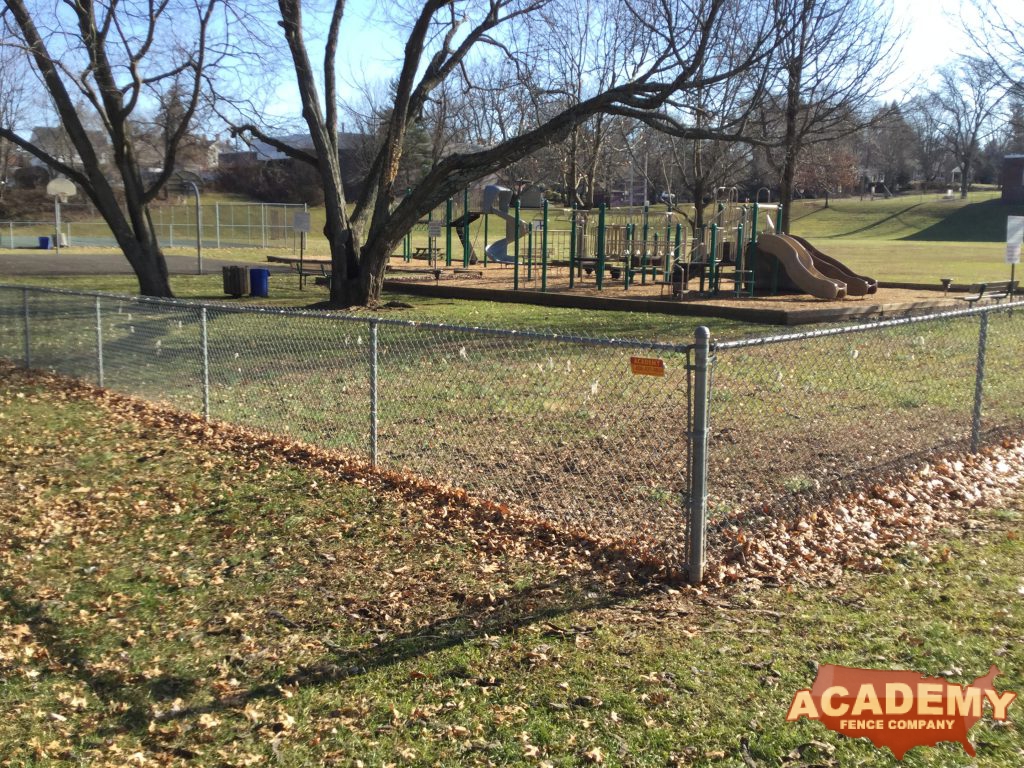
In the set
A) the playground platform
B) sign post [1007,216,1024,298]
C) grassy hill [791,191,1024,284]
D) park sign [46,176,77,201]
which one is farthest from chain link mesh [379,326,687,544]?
park sign [46,176,77,201]

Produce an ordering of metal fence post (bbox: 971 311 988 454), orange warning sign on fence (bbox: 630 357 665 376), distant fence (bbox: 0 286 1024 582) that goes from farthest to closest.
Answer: metal fence post (bbox: 971 311 988 454), distant fence (bbox: 0 286 1024 582), orange warning sign on fence (bbox: 630 357 665 376)

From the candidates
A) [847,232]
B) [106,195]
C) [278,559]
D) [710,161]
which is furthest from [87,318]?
[847,232]

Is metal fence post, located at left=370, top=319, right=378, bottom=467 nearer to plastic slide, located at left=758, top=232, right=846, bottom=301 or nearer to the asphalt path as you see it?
plastic slide, located at left=758, top=232, right=846, bottom=301

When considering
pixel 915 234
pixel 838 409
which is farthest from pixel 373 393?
pixel 915 234

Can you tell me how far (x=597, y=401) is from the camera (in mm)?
9547

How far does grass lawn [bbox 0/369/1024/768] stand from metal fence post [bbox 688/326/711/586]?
0.90 ft

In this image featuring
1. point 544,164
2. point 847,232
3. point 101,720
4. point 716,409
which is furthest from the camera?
point 847,232

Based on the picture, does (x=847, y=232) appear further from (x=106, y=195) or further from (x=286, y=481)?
(x=286, y=481)

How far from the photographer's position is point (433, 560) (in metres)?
5.42

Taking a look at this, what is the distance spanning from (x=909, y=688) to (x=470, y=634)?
1.96 metres

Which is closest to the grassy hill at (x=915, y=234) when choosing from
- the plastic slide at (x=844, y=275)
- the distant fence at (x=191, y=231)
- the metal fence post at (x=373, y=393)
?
A: the plastic slide at (x=844, y=275)

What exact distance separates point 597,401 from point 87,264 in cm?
3226

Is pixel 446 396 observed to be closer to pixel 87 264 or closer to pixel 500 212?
pixel 500 212

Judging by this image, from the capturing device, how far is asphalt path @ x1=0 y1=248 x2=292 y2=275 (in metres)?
32.2
